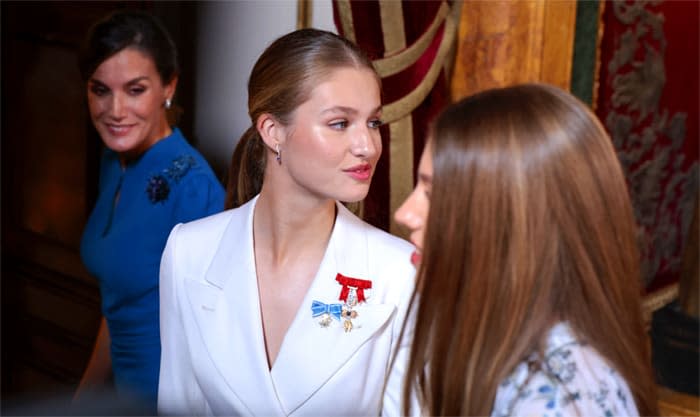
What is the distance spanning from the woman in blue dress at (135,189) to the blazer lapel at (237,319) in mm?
415

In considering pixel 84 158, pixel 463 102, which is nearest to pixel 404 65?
pixel 84 158

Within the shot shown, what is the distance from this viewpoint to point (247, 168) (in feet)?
6.81

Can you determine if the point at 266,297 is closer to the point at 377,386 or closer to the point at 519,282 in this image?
the point at 377,386

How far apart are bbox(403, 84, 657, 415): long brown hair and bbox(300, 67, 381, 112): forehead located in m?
0.48

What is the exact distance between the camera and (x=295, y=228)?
1.95m

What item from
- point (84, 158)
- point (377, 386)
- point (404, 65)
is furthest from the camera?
point (84, 158)

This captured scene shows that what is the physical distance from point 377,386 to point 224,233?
43cm

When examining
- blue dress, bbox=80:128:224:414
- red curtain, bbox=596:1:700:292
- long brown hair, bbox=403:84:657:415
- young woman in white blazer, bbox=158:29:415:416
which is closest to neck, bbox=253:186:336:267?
young woman in white blazer, bbox=158:29:415:416

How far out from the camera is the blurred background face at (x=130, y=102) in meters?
2.49

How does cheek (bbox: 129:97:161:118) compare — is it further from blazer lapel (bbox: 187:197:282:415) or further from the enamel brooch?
the enamel brooch

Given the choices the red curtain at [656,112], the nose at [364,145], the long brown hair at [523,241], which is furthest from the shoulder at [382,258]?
the red curtain at [656,112]

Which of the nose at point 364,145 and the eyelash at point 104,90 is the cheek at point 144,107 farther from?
the nose at point 364,145

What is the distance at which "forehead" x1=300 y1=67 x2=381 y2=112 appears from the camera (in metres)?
1.86

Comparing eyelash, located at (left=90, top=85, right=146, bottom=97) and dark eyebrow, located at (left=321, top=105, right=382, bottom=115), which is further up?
dark eyebrow, located at (left=321, top=105, right=382, bottom=115)
